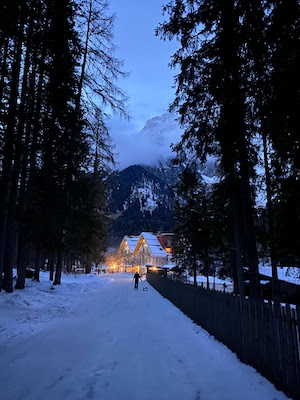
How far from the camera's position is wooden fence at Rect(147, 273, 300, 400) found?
376 cm

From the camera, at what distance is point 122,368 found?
4.61 m

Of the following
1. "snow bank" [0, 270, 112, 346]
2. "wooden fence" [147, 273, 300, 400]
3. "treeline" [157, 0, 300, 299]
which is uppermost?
"treeline" [157, 0, 300, 299]

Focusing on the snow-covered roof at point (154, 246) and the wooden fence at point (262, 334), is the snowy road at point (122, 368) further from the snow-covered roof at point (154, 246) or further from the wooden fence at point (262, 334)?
the snow-covered roof at point (154, 246)

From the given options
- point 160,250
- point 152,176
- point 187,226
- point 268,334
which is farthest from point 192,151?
point 152,176

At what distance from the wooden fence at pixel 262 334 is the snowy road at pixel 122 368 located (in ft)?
0.74

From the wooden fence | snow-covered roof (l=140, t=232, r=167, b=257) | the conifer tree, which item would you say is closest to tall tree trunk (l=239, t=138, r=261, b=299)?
the conifer tree

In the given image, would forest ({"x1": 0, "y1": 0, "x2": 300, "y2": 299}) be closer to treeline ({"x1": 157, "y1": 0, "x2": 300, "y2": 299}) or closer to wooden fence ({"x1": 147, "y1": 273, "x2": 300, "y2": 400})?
treeline ({"x1": 157, "y1": 0, "x2": 300, "y2": 299})

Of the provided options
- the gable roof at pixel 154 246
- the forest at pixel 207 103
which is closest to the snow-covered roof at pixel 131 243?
the gable roof at pixel 154 246

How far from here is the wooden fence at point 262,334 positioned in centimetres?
376

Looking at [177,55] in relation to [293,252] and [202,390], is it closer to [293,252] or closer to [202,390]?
[293,252]

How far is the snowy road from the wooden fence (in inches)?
8.8

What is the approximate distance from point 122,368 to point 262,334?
2653 mm

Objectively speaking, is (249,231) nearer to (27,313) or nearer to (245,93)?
(245,93)

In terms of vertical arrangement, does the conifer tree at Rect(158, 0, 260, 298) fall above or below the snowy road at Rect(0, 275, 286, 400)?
above
